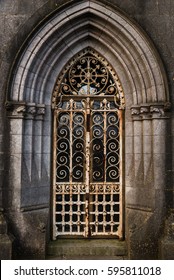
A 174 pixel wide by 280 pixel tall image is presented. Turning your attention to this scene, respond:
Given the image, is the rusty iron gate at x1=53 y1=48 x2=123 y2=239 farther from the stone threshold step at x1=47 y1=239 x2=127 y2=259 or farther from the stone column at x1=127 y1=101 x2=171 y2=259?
the stone column at x1=127 y1=101 x2=171 y2=259

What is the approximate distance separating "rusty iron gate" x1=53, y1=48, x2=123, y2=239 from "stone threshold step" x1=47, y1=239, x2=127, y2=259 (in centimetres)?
26

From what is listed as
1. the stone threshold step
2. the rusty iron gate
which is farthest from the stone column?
the rusty iron gate

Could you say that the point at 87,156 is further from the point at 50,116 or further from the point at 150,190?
the point at 150,190

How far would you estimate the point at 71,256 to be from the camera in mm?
6660

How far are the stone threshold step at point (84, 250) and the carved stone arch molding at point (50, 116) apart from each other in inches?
12.9

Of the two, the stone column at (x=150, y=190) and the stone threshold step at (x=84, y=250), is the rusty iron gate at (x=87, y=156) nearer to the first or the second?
the stone threshold step at (x=84, y=250)

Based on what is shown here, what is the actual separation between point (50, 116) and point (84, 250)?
315 centimetres

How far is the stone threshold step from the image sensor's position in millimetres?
6684

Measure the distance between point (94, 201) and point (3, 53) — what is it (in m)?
3.91

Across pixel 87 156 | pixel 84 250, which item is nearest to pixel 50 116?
pixel 87 156

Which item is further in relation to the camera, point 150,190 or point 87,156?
point 87,156

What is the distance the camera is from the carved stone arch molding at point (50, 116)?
6.45 meters

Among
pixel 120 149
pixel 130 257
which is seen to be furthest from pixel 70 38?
pixel 130 257

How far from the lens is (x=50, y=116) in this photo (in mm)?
6945
